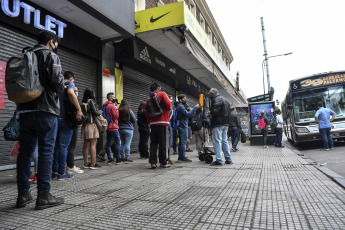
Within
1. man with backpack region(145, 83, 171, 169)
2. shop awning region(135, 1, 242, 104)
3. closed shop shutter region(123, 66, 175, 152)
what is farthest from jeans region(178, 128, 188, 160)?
closed shop shutter region(123, 66, 175, 152)

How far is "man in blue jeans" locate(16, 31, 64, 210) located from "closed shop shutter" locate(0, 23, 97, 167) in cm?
314

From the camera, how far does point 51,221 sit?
7.14 ft

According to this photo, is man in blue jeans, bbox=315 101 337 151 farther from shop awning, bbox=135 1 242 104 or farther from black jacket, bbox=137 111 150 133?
black jacket, bbox=137 111 150 133

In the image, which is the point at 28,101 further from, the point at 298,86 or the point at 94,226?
the point at 298,86

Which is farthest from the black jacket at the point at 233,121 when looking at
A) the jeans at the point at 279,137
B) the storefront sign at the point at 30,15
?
the storefront sign at the point at 30,15

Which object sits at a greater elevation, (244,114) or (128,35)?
(128,35)

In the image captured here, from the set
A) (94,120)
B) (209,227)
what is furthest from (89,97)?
(209,227)

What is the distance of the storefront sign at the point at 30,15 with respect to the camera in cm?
505

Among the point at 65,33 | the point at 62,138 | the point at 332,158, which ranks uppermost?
the point at 65,33

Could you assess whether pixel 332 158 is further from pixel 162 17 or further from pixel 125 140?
pixel 162 17

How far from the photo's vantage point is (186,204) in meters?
2.66

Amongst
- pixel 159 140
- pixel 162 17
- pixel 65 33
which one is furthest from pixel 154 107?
pixel 162 17

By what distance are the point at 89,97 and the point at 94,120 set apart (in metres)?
0.52

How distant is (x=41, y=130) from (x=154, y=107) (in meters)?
2.84
